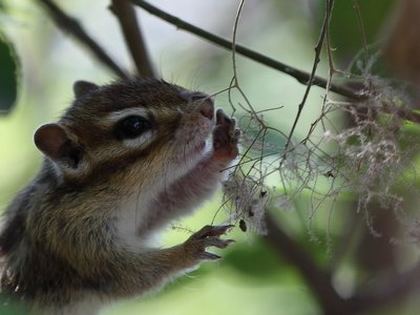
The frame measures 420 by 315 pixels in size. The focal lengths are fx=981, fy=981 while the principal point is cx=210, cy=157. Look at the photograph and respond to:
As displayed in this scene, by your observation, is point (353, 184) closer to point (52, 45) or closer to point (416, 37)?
point (416, 37)

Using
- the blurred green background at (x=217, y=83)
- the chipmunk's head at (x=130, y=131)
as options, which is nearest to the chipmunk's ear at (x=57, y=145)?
the chipmunk's head at (x=130, y=131)

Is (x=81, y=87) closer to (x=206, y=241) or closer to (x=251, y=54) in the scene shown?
(x=206, y=241)

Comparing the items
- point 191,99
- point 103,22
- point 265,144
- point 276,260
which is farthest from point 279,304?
point 103,22

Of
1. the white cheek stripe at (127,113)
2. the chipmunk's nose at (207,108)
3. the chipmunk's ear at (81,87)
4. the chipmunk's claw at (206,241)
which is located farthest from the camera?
the chipmunk's ear at (81,87)

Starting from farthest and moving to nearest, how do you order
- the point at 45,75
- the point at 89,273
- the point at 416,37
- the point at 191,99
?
the point at 45,75
the point at 89,273
the point at 191,99
the point at 416,37

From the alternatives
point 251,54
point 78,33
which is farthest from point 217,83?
point 251,54

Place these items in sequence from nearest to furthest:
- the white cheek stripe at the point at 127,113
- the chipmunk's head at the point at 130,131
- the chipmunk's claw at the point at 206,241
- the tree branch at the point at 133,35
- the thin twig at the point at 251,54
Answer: the thin twig at the point at 251,54 → the chipmunk's claw at the point at 206,241 → the chipmunk's head at the point at 130,131 → the white cheek stripe at the point at 127,113 → the tree branch at the point at 133,35

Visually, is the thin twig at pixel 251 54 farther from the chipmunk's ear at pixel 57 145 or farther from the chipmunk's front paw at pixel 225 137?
the chipmunk's ear at pixel 57 145
